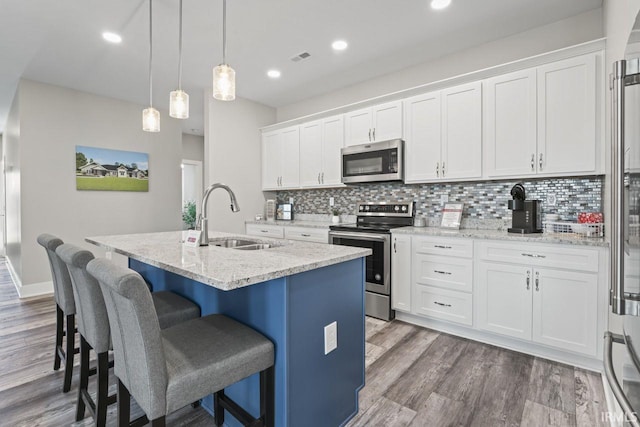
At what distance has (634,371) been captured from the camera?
34.0 inches

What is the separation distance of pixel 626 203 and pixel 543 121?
2.18 m

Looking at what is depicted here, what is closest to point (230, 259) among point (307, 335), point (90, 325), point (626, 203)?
point (307, 335)

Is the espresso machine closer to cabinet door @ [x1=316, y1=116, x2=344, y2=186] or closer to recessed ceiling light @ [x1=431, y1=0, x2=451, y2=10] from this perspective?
recessed ceiling light @ [x1=431, y1=0, x2=451, y2=10]

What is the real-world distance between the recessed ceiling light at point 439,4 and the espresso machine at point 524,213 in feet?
5.19

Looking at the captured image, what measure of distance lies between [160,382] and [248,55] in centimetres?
330

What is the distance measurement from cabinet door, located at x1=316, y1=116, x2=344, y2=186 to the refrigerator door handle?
332 centimetres

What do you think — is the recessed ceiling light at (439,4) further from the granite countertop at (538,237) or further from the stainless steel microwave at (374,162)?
the granite countertop at (538,237)

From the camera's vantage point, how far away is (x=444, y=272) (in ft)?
9.52

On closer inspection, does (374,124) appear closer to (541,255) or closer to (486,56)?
(486,56)

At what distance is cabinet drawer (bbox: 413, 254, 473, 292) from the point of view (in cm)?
278

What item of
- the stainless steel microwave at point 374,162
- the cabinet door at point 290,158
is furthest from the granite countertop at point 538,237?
the cabinet door at point 290,158

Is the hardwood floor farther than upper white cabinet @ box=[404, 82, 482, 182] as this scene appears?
No

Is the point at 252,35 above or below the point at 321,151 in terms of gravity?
above

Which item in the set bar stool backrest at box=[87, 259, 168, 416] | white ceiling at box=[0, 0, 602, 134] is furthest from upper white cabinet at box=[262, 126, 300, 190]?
bar stool backrest at box=[87, 259, 168, 416]
